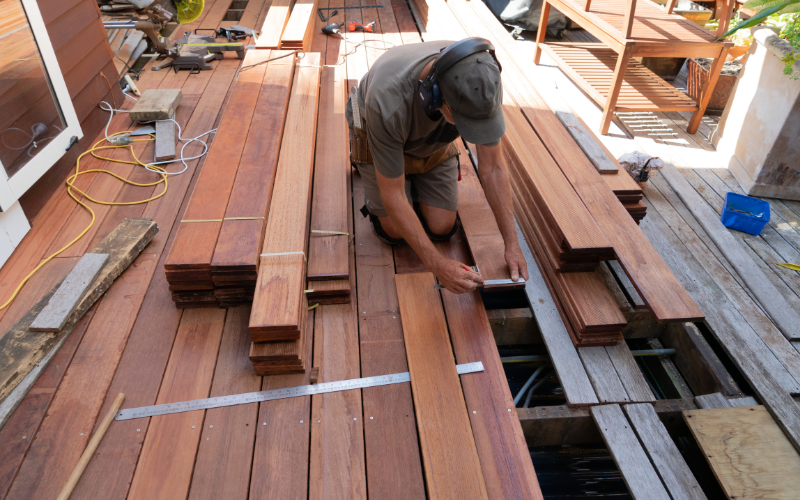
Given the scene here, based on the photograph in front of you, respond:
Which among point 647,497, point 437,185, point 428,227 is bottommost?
point 647,497

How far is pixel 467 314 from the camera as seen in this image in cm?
236

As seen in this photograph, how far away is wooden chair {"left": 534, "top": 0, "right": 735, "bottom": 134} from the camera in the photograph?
3.65 metres

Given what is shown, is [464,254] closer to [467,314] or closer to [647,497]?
[467,314]

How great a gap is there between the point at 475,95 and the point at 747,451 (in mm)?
1770

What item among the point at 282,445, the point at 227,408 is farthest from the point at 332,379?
the point at 227,408

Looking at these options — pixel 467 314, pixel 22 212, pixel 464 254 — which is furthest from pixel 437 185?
pixel 22 212

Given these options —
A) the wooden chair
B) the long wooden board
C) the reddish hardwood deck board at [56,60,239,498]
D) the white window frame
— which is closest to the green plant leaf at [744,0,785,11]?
the wooden chair

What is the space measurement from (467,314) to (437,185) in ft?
2.50

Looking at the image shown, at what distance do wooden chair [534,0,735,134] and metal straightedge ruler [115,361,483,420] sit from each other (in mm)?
2919

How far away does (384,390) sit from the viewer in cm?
206

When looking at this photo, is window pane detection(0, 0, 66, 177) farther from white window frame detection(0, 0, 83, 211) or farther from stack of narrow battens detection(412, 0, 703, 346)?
stack of narrow battens detection(412, 0, 703, 346)

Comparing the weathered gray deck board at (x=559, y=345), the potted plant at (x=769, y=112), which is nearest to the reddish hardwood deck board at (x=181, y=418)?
the weathered gray deck board at (x=559, y=345)

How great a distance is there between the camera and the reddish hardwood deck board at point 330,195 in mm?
2457

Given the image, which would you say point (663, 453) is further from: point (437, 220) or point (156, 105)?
point (156, 105)
